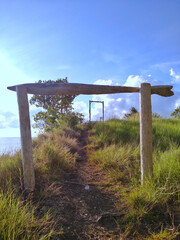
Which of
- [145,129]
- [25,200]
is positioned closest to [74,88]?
[145,129]

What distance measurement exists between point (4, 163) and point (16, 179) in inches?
16.2

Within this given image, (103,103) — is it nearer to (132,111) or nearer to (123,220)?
(132,111)

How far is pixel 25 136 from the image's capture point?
98.8 inches

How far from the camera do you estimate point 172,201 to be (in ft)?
6.84

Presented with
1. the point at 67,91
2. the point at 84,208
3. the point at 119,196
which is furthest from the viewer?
the point at 67,91

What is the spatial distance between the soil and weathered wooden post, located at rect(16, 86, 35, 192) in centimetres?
33

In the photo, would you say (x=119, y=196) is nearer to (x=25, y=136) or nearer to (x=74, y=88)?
(x=25, y=136)

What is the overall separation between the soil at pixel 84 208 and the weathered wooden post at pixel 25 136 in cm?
33

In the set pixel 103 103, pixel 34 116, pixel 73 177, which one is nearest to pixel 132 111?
pixel 103 103

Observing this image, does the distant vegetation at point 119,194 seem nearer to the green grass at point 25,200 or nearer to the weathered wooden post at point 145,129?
the green grass at point 25,200

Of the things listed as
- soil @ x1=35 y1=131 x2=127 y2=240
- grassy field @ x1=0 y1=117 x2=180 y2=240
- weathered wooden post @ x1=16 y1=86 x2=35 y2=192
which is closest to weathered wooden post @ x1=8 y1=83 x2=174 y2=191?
weathered wooden post @ x1=16 y1=86 x2=35 y2=192

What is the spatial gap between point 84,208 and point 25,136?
4.47 ft

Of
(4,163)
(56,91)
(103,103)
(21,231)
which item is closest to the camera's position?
(21,231)

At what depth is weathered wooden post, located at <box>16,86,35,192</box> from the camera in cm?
249
